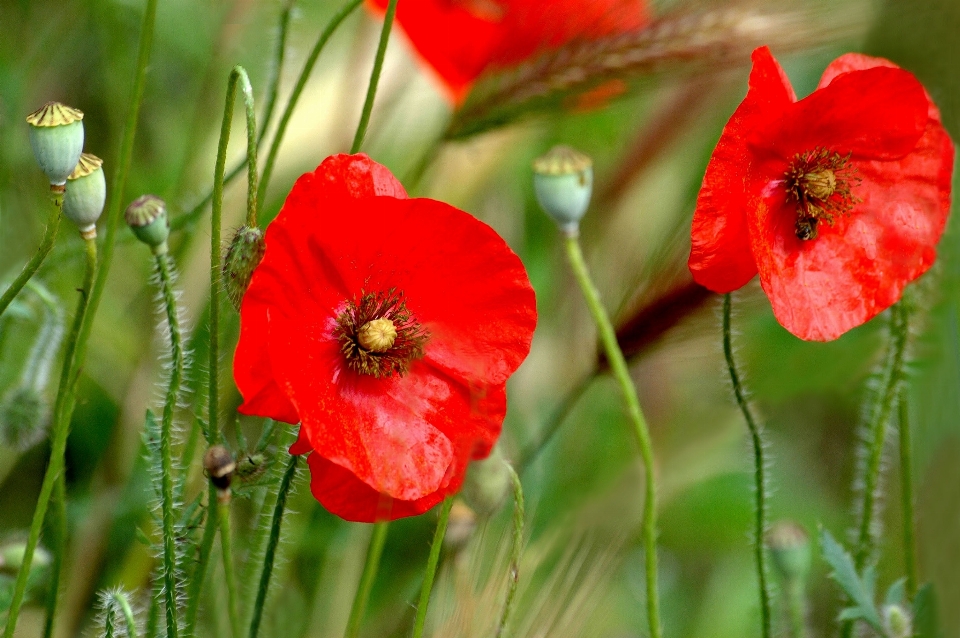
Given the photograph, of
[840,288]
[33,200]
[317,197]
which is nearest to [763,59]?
[840,288]

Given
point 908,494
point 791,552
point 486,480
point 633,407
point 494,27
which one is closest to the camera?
point 633,407

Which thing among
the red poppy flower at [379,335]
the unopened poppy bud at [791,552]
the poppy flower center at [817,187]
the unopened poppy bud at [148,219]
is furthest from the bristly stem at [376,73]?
the unopened poppy bud at [791,552]

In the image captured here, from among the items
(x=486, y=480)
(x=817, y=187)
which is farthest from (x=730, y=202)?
(x=486, y=480)

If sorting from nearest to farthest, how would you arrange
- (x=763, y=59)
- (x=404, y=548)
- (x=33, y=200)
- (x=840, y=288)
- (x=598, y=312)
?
(x=598, y=312) → (x=763, y=59) → (x=840, y=288) → (x=404, y=548) → (x=33, y=200)

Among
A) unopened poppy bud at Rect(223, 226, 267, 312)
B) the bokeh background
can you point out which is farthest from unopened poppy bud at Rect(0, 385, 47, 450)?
unopened poppy bud at Rect(223, 226, 267, 312)

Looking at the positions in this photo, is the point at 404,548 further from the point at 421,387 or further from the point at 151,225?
the point at 151,225

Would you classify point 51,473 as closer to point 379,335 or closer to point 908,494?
point 379,335

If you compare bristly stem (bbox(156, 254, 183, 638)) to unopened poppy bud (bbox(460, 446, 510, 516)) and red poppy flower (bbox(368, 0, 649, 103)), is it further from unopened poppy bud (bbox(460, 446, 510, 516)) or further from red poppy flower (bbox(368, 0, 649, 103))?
red poppy flower (bbox(368, 0, 649, 103))
